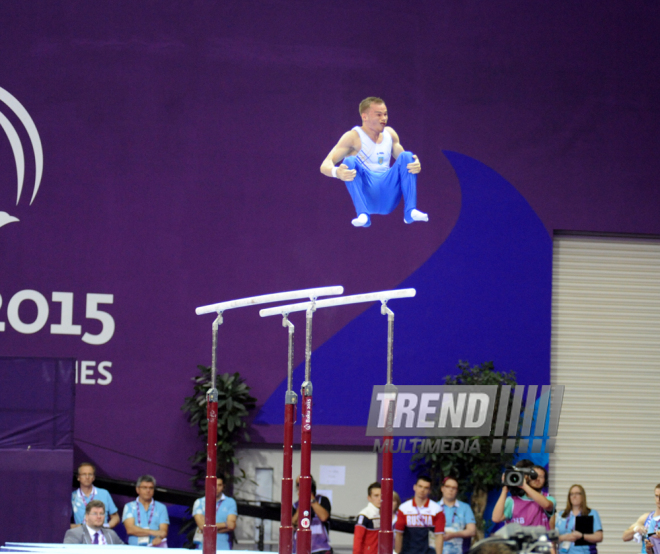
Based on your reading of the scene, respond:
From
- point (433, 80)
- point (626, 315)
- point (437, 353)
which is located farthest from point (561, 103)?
point (437, 353)

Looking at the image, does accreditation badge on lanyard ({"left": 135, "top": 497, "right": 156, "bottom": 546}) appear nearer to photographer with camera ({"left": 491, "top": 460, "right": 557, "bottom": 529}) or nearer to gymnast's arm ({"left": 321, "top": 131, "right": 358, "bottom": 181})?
photographer with camera ({"left": 491, "top": 460, "right": 557, "bottom": 529})

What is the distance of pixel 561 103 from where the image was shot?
33.2ft

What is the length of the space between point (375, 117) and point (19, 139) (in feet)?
12.8

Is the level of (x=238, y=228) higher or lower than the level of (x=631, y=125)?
lower

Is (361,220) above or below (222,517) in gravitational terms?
above

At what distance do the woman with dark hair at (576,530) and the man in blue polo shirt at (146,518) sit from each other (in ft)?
12.4

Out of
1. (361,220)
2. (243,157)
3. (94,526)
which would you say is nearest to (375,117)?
(361,220)

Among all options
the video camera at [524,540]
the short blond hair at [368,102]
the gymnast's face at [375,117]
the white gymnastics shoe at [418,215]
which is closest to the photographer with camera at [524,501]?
the white gymnastics shoe at [418,215]

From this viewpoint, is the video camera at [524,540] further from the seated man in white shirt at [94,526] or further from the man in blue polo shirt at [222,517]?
the man in blue polo shirt at [222,517]

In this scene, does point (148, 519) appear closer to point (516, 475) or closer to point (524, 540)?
point (516, 475)

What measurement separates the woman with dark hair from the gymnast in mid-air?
3.29m

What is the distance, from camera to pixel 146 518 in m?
8.41

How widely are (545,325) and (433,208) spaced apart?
1.85 meters

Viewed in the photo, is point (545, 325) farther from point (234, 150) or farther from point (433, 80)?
point (234, 150)
